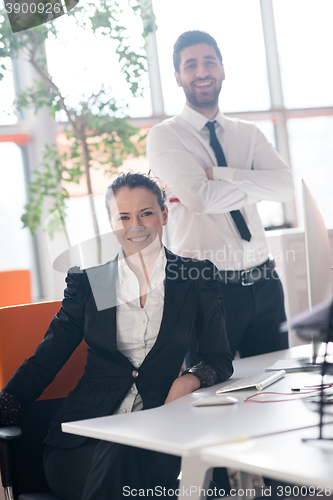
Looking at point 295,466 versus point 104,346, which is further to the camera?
point 104,346

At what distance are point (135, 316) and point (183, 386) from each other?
0.29 m

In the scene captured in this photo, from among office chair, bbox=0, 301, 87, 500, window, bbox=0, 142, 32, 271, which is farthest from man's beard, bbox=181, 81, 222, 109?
window, bbox=0, 142, 32, 271

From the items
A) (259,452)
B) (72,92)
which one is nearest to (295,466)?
(259,452)

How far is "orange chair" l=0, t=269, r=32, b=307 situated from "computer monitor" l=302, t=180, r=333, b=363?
2.30 meters

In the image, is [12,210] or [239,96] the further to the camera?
[239,96]

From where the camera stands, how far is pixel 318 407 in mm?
1067

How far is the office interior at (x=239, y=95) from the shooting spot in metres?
4.75

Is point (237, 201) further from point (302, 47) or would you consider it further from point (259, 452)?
point (302, 47)

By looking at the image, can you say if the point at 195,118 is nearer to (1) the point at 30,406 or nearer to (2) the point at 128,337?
(2) the point at 128,337

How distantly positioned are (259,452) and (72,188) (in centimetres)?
407

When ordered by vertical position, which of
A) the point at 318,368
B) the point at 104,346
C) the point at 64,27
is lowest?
the point at 318,368

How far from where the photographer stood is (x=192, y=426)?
108 cm

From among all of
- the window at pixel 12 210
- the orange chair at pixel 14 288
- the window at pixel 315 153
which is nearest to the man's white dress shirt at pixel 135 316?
the orange chair at pixel 14 288

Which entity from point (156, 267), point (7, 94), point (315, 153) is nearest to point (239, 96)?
point (315, 153)
